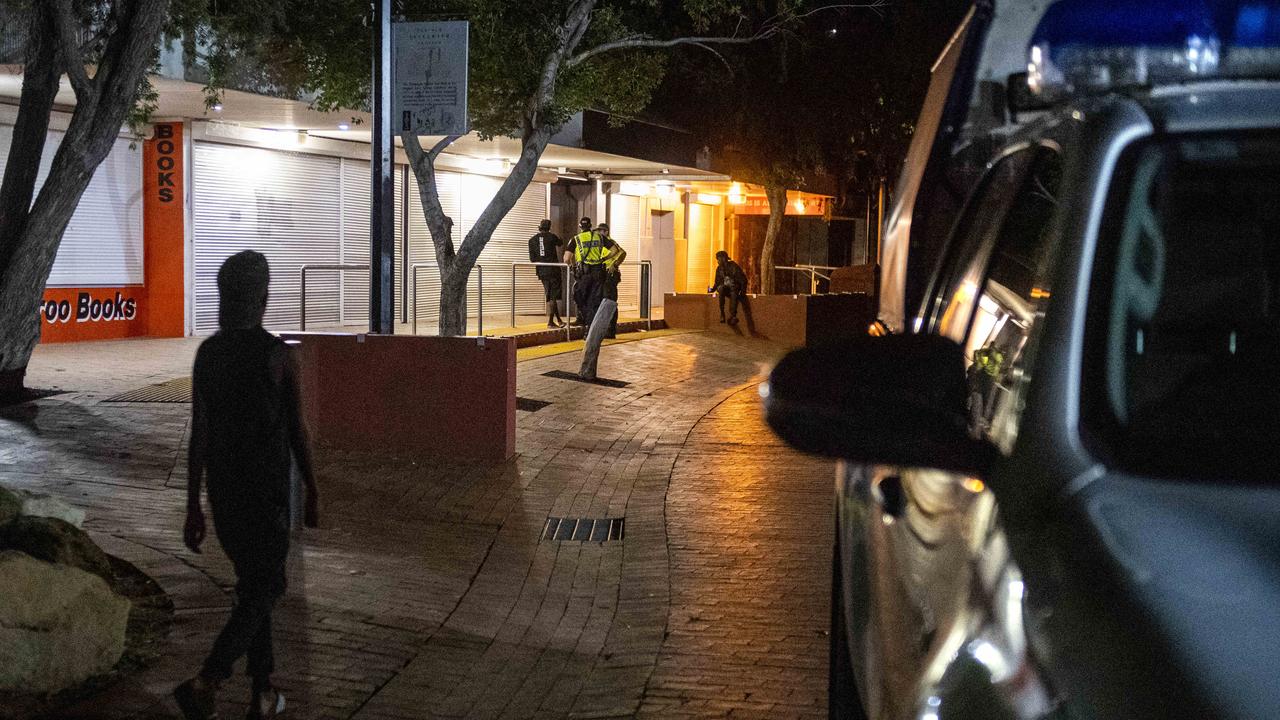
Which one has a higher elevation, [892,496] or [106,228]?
[106,228]

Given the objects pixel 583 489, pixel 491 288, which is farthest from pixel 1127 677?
pixel 491 288

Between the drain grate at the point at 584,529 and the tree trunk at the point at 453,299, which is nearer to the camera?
the drain grate at the point at 584,529

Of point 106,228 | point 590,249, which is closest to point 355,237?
point 106,228

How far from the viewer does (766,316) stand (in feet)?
89.0

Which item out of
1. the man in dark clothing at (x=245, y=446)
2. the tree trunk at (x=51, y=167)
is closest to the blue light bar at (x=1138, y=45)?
the man in dark clothing at (x=245, y=446)

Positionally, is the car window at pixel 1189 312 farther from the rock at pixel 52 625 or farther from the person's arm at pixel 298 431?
the rock at pixel 52 625

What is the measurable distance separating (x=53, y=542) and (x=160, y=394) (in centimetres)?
798

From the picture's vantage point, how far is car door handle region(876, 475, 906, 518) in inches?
118

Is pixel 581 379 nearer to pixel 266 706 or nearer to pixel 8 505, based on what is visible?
pixel 8 505

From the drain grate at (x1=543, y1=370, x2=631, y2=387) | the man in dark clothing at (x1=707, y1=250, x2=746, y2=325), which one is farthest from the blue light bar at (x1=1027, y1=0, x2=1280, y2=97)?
the man in dark clothing at (x1=707, y1=250, x2=746, y2=325)

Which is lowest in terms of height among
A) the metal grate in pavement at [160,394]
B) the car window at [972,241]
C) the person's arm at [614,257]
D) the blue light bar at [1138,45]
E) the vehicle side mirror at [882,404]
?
the metal grate in pavement at [160,394]

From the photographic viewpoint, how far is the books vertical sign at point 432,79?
37.2 feet

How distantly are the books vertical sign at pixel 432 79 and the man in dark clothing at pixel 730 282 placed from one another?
15457mm

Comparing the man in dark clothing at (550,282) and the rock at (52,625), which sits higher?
the man in dark clothing at (550,282)
